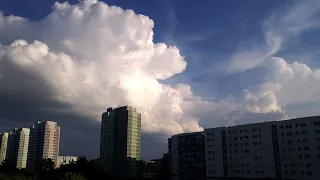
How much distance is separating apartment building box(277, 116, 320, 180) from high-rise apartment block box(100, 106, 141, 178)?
91093 millimetres

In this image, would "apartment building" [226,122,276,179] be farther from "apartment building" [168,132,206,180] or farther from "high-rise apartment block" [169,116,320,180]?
"apartment building" [168,132,206,180]

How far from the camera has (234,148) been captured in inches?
5118

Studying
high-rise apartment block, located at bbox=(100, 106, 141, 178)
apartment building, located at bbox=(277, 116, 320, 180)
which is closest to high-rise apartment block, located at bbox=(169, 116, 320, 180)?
apartment building, located at bbox=(277, 116, 320, 180)

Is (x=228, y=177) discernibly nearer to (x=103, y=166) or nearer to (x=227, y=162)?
(x=227, y=162)

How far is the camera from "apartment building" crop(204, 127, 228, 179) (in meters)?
133

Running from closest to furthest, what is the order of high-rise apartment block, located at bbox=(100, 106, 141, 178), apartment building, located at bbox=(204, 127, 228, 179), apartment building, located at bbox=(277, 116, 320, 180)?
1. apartment building, located at bbox=(277, 116, 320, 180)
2. apartment building, located at bbox=(204, 127, 228, 179)
3. high-rise apartment block, located at bbox=(100, 106, 141, 178)

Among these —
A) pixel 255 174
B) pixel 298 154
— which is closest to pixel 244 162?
pixel 255 174

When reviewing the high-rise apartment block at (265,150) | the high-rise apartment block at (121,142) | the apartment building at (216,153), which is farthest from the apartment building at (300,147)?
the high-rise apartment block at (121,142)

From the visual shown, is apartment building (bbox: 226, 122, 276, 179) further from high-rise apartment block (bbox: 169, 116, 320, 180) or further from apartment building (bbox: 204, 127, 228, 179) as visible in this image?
apartment building (bbox: 204, 127, 228, 179)

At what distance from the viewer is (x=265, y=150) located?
390 ft

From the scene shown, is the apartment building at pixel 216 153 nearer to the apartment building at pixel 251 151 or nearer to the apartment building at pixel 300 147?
the apartment building at pixel 251 151

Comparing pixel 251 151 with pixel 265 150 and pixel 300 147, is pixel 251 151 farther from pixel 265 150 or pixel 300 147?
pixel 300 147

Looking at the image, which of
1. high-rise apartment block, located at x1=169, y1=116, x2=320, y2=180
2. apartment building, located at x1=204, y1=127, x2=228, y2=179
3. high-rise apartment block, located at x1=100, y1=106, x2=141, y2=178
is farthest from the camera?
high-rise apartment block, located at x1=100, y1=106, x2=141, y2=178

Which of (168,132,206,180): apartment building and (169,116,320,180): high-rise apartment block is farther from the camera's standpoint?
(168,132,206,180): apartment building
